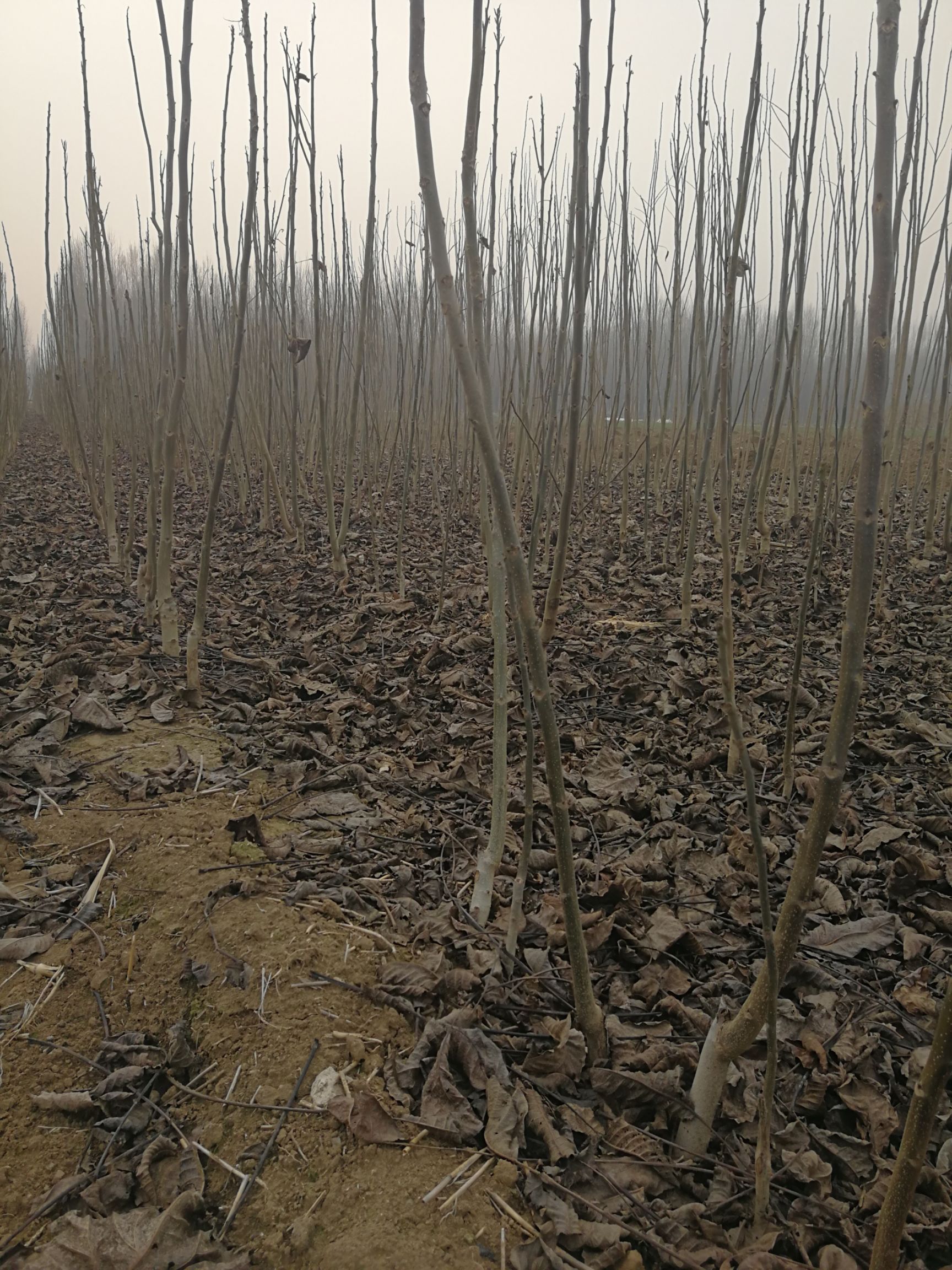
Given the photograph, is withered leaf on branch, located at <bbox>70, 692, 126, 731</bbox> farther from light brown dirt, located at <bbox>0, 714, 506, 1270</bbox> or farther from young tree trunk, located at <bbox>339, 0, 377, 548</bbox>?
young tree trunk, located at <bbox>339, 0, 377, 548</bbox>

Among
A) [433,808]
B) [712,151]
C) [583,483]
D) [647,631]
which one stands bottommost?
[433,808]

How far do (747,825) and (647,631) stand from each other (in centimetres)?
130

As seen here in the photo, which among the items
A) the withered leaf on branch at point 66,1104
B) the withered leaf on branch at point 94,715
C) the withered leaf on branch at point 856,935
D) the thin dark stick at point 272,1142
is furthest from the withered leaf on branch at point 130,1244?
the withered leaf on branch at point 94,715

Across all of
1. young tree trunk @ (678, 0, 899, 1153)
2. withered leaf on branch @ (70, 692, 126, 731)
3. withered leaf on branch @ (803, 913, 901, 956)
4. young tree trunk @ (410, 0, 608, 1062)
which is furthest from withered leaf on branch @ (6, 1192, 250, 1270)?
withered leaf on branch @ (70, 692, 126, 731)

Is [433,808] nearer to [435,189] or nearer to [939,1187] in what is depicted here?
[939,1187]

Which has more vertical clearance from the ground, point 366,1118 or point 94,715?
point 94,715

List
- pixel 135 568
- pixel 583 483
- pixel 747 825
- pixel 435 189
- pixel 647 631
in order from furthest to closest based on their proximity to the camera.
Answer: pixel 583 483, pixel 135 568, pixel 647 631, pixel 747 825, pixel 435 189

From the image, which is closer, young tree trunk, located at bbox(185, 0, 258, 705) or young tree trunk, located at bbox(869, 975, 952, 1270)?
young tree trunk, located at bbox(869, 975, 952, 1270)

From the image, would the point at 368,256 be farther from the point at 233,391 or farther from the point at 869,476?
the point at 869,476

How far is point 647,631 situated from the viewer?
2.96m

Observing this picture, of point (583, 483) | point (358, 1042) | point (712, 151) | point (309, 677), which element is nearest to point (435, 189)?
point (358, 1042)

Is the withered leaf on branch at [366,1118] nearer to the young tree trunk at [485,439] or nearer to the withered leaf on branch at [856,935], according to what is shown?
the young tree trunk at [485,439]

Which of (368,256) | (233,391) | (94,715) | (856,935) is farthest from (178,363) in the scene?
(856,935)

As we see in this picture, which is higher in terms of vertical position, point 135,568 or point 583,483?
point 583,483
